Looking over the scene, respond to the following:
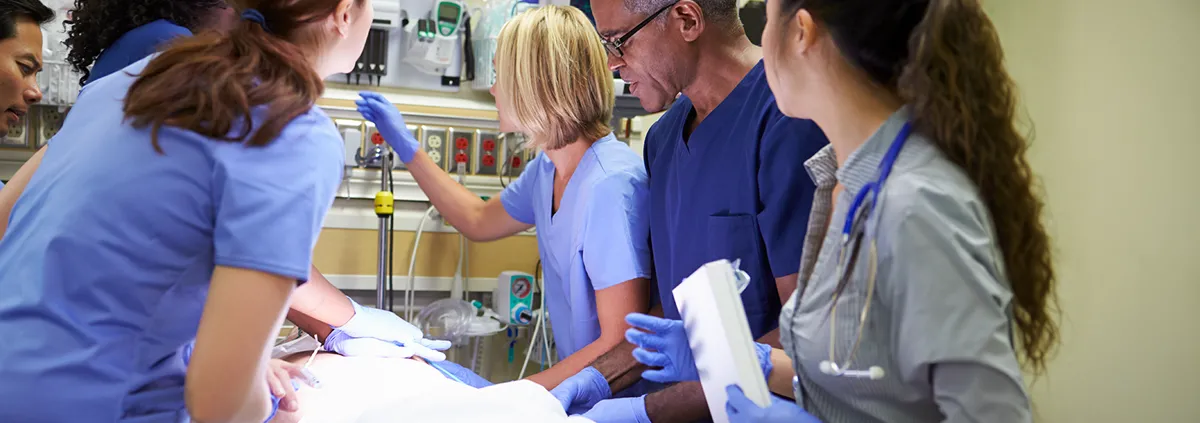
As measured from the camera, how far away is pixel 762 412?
0.99 m

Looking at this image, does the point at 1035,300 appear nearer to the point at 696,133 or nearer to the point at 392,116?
the point at 696,133

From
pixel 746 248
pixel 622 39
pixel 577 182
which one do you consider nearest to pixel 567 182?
pixel 577 182

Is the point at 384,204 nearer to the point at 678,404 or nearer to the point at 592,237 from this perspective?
the point at 592,237

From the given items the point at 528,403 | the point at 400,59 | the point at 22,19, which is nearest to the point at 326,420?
the point at 528,403

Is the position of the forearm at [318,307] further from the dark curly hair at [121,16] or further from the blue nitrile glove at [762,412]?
the blue nitrile glove at [762,412]

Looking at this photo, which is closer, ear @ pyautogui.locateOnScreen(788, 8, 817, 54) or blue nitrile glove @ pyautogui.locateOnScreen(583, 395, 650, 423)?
ear @ pyautogui.locateOnScreen(788, 8, 817, 54)

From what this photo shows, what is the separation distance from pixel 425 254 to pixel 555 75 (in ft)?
3.69

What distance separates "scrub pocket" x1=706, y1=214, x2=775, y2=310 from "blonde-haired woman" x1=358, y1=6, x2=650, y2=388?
0.30m

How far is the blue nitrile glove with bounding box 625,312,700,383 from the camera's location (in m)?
1.27

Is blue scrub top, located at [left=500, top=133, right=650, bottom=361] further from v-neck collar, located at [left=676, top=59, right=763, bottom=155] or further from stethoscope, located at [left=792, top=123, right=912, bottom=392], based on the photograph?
stethoscope, located at [left=792, top=123, right=912, bottom=392]

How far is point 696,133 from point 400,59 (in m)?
1.46

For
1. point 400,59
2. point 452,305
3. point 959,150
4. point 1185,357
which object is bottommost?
point 452,305

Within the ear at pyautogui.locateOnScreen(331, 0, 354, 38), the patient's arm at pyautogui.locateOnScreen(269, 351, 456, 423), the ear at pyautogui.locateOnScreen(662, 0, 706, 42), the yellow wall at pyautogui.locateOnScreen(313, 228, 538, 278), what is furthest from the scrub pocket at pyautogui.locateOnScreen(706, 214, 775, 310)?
the yellow wall at pyautogui.locateOnScreen(313, 228, 538, 278)

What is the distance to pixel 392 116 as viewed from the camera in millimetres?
2426
